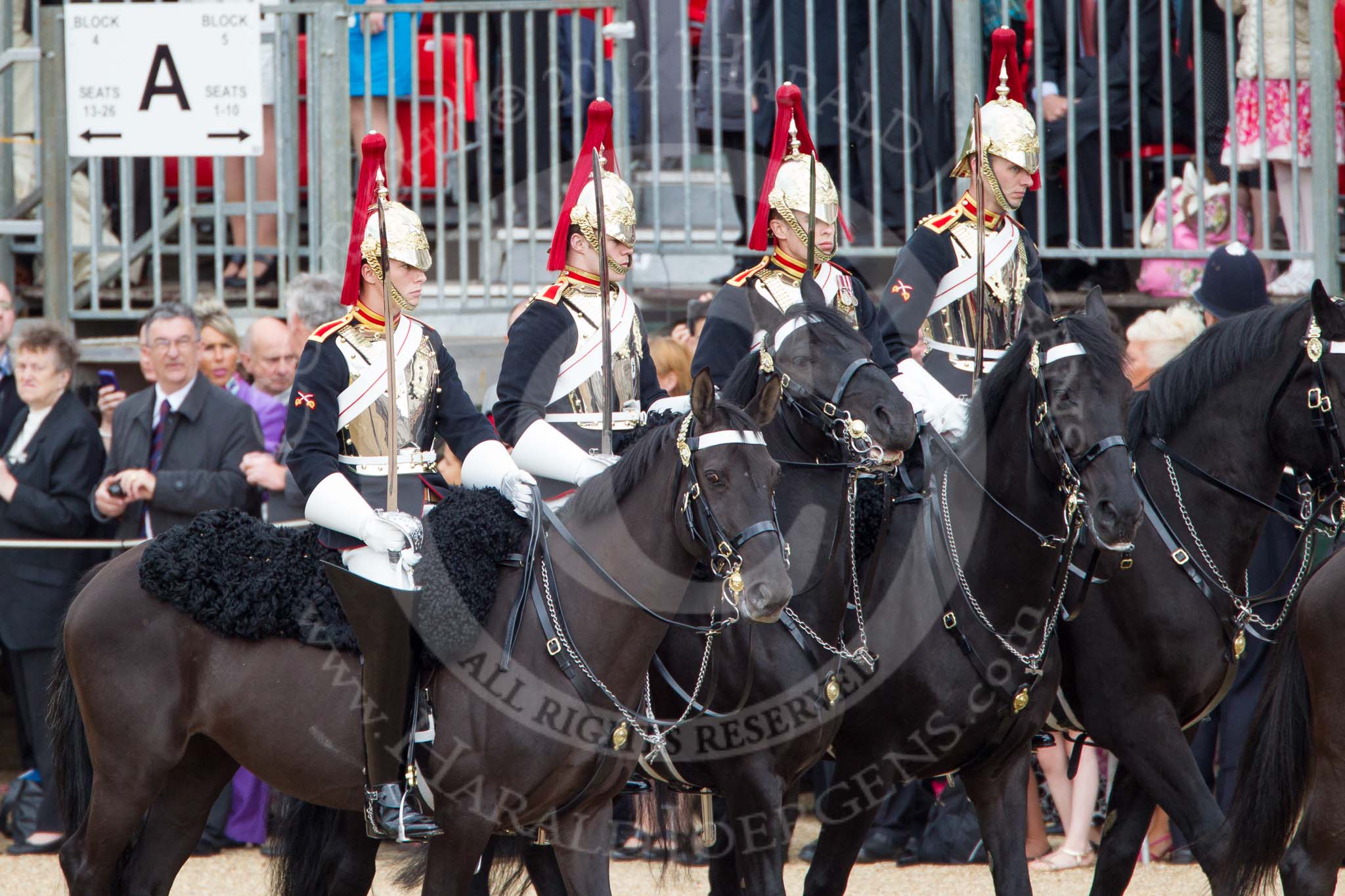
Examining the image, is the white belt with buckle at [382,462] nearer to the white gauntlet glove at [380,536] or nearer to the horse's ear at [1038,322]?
the white gauntlet glove at [380,536]

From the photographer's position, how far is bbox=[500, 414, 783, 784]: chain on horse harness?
4203 mm

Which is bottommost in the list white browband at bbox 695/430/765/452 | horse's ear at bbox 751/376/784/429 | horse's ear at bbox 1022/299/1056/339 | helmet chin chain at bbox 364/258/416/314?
white browband at bbox 695/430/765/452

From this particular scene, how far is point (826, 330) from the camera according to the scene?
4.84 metres

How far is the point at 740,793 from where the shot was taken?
5047mm

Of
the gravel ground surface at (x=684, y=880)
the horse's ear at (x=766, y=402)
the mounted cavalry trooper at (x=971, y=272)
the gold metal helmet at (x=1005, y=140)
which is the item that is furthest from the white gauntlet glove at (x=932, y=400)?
the gravel ground surface at (x=684, y=880)

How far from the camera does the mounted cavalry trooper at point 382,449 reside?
4742 millimetres

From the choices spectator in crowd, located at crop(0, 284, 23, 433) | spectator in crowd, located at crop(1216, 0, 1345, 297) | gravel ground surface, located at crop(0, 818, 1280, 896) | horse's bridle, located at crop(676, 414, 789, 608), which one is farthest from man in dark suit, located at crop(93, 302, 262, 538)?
spectator in crowd, located at crop(1216, 0, 1345, 297)

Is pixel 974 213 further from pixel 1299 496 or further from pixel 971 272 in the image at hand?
pixel 1299 496

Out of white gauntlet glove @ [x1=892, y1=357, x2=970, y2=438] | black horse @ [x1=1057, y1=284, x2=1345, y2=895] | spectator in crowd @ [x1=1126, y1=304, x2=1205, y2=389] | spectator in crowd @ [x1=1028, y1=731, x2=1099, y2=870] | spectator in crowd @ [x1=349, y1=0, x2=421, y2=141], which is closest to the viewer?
black horse @ [x1=1057, y1=284, x2=1345, y2=895]

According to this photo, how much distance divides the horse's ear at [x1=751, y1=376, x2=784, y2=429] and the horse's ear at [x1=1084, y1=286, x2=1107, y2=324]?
→ 3.47 ft

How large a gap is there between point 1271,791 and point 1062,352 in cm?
134

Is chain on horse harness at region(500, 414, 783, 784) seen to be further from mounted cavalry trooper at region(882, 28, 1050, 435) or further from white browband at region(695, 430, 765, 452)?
mounted cavalry trooper at region(882, 28, 1050, 435)

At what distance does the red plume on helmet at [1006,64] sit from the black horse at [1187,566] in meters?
1.00

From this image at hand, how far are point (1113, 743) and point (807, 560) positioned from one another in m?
1.21
